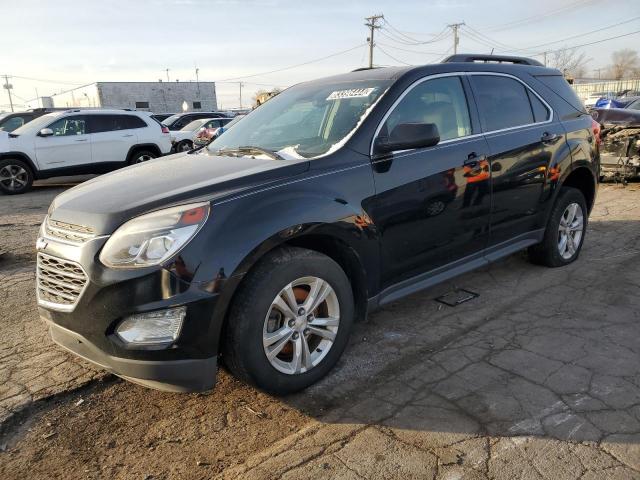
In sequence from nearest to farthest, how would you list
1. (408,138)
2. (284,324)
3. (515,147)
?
(284,324) < (408,138) < (515,147)

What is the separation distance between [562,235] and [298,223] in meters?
3.34

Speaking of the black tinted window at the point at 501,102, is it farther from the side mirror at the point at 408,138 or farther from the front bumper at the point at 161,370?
the front bumper at the point at 161,370

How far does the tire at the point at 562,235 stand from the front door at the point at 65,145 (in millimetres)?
10174

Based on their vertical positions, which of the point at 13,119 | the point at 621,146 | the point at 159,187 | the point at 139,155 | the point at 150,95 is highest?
the point at 150,95

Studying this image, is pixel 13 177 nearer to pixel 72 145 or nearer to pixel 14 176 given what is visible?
pixel 14 176

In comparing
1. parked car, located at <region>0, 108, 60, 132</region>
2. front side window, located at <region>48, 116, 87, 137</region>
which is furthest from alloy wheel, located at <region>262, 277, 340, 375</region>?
parked car, located at <region>0, 108, 60, 132</region>

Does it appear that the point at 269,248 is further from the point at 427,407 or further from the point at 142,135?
the point at 142,135

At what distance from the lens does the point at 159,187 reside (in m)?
2.85

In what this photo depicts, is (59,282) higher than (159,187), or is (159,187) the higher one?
(159,187)

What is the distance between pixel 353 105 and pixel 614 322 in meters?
2.49

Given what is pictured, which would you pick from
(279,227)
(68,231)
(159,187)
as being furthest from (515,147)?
(68,231)

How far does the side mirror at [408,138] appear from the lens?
124 inches

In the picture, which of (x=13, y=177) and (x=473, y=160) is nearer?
(x=473, y=160)

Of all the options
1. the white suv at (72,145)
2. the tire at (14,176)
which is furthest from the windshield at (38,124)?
the tire at (14,176)
